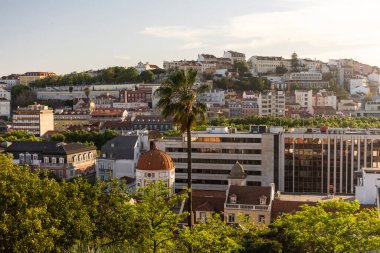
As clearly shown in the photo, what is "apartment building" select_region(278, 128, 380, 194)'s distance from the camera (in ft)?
240

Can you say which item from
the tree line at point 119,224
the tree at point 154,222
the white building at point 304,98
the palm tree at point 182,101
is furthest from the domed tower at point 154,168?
the white building at point 304,98

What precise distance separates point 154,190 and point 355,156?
2073 inches

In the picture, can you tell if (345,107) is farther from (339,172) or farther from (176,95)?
(176,95)

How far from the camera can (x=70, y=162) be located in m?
87.1

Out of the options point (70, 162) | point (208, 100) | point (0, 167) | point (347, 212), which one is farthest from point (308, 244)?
point (208, 100)

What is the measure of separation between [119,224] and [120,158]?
58376mm

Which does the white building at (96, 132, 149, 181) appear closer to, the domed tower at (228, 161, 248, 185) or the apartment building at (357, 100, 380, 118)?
the domed tower at (228, 161, 248, 185)

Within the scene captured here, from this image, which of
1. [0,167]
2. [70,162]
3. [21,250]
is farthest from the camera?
[70,162]

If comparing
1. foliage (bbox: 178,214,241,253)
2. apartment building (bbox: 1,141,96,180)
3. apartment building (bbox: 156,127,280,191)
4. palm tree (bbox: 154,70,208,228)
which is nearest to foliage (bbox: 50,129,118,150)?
apartment building (bbox: 1,141,96,180)

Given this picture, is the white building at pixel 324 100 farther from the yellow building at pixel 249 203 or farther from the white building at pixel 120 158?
the yellow building at pixel 249 203

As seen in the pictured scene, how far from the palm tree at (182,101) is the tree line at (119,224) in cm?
733

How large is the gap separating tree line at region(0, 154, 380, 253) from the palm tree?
7.33 m

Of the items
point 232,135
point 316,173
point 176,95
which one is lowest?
point 316,173

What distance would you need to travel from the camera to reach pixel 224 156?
77.8 m
